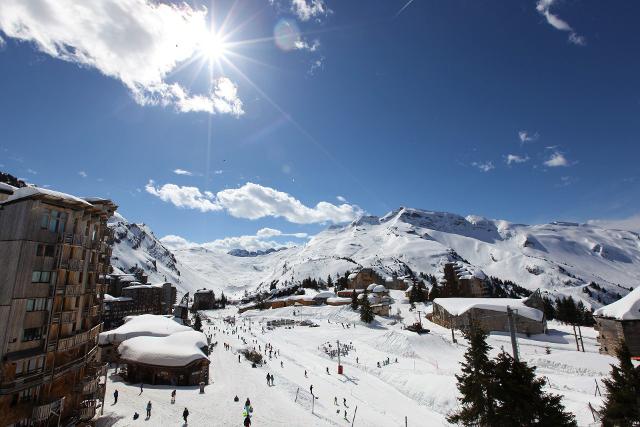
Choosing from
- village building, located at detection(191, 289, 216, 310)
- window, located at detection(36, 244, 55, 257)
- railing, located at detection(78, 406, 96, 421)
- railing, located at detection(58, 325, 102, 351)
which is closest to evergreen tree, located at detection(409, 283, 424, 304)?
railing, located at detection(58, 325, 102, 351)

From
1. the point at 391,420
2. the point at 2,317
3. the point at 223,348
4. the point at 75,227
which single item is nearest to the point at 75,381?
the point at 2,317

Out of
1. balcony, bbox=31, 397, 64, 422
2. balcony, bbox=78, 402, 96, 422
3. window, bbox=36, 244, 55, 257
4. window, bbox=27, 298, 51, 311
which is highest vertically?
window, bbox=36, 244, 55, 257

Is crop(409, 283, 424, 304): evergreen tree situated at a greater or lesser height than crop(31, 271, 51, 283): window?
lesser

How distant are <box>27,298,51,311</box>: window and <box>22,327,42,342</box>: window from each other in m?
1.33

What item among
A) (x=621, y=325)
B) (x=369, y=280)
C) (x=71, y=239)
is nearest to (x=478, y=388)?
(x=71, y=239)

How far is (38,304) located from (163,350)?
2074cm

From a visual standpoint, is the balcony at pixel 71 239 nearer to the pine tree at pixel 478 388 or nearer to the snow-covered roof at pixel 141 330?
the snow-covered roof at pixel 141 330

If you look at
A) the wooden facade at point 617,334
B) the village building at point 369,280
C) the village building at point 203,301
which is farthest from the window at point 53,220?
the village building at point 203,301

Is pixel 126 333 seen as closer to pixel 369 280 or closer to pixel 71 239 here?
pixel 71 239

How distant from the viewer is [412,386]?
4509 centimetres

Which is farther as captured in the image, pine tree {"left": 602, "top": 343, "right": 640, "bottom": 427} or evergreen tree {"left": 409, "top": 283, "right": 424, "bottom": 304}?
evergreen tree {"left": 409, "top": 283, "right": 424, "bottom": 304}

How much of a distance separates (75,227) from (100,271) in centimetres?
707

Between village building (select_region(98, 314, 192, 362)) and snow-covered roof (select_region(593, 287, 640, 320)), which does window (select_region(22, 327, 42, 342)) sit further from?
snow-covered roof (select_region(593, 287, 640, 320))

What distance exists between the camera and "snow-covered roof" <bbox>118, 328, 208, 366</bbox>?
4000cm
